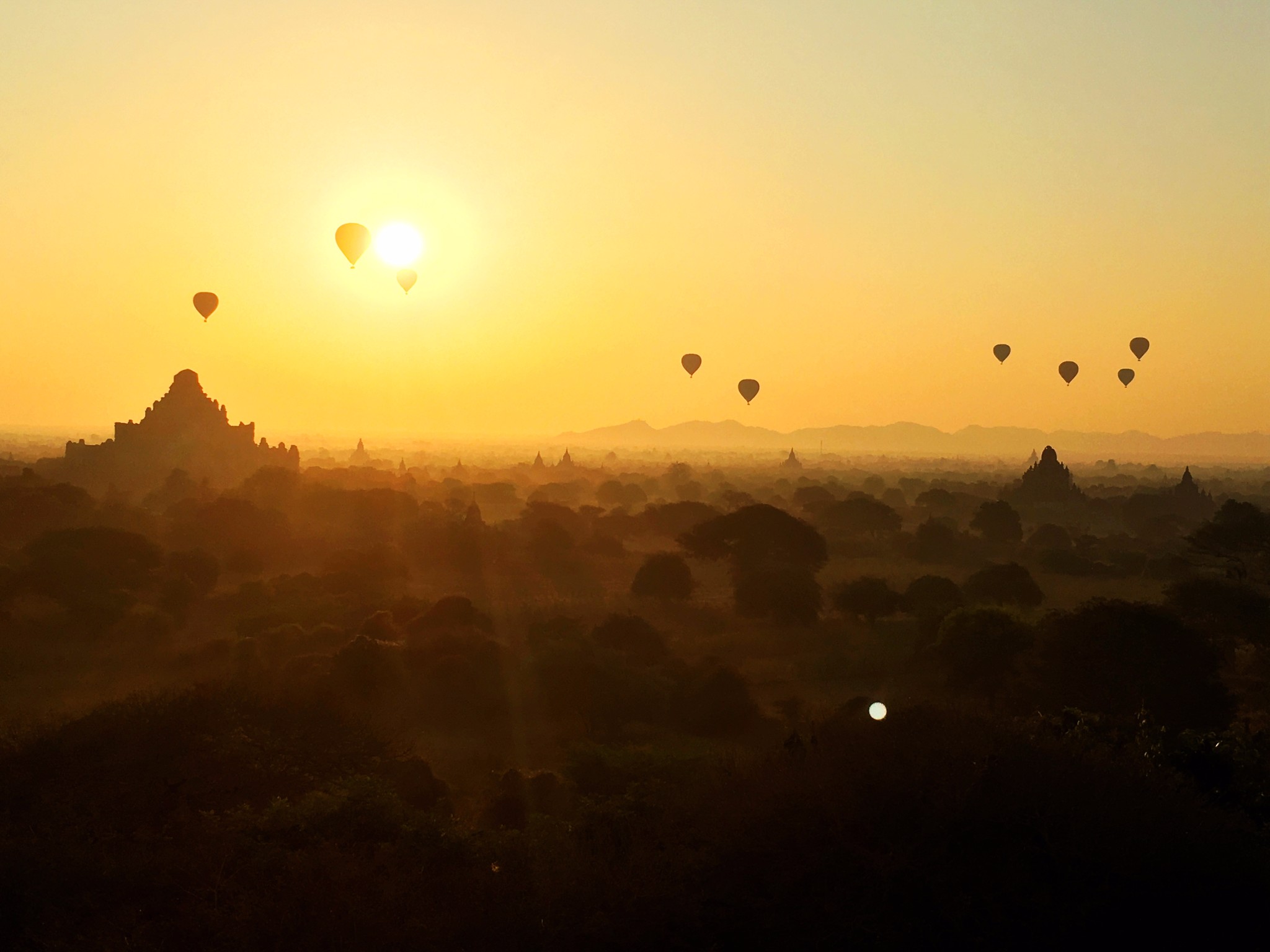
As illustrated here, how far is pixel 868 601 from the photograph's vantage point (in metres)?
39.8

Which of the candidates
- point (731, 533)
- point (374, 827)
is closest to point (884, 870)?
point (374, 827)

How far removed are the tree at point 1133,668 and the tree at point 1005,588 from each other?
14827mm

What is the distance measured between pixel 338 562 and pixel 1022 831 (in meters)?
41.7

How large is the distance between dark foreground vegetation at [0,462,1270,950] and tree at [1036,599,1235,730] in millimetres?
96

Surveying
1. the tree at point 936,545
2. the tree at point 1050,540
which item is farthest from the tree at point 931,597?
the tree at point 1050,540

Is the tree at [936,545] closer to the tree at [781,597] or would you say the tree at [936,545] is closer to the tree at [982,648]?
the tree at [781,597]

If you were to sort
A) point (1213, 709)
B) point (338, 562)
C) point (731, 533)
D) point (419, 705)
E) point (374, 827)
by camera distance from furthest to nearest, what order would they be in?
point (731, 533)
point (338, 562)
point (419, 705)
point (1213, 709)
point (374, 827)

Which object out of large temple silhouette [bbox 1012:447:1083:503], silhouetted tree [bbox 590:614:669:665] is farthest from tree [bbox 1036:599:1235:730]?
large temple silhouette [bbox 1012:447:1083:503]

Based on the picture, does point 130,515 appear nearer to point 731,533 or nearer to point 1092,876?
point 731,533

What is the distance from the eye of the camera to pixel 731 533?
5294 centimetres

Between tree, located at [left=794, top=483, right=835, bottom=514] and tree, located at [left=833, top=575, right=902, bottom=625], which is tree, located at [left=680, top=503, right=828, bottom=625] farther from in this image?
tree, located at [left=794, top=483, right=835, bottom=514]

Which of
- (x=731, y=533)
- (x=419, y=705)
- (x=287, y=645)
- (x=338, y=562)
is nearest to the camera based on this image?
(x=419, y=705)

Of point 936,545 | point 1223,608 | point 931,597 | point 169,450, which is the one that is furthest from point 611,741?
point 169,450

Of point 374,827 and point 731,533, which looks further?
point 731,533
